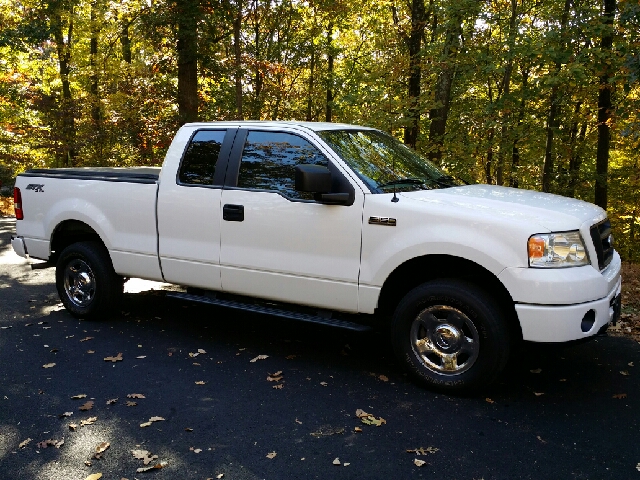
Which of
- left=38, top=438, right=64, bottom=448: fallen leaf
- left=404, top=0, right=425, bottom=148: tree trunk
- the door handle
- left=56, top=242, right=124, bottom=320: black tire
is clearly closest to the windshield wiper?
the door handle

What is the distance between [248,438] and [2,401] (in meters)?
2.03

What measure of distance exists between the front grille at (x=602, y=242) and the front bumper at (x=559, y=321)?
0.38 metres

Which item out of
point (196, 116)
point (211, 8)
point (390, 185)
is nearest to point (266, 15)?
point (211, 8)

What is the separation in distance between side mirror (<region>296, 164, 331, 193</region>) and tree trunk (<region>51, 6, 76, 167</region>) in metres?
16.5

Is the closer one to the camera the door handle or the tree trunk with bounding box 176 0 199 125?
the door handle

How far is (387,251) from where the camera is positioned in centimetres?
470

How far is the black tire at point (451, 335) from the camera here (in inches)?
172

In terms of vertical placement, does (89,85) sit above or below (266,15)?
below

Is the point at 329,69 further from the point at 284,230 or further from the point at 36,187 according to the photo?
the point at 284,230

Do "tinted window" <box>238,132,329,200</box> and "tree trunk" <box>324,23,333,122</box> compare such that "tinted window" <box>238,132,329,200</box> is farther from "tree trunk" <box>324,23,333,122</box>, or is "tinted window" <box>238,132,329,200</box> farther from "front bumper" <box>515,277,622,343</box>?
"tree trunk" <box>324,23,333,122</box>

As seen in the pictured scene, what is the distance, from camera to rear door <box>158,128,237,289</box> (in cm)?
557

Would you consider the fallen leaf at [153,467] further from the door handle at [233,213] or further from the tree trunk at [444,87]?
the tree trunk at [444,87]

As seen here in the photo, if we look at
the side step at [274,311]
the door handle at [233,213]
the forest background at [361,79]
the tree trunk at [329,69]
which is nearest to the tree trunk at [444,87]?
the forest background at [361,79]

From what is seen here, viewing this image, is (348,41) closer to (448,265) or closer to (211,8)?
(211,8)
